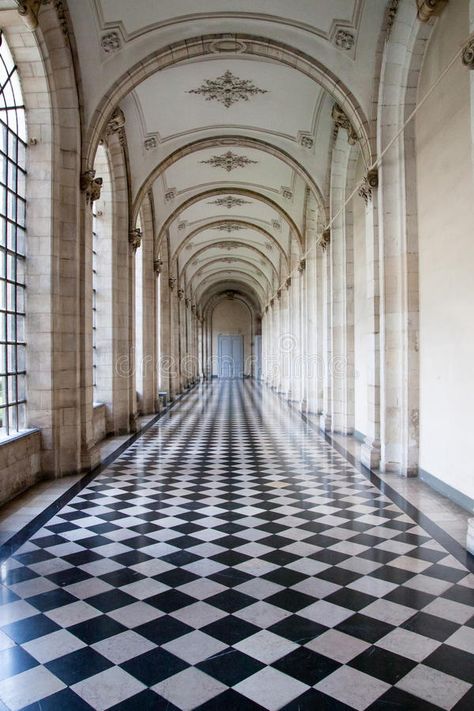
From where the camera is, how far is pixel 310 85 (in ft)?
38.7

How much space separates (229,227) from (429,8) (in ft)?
63.7

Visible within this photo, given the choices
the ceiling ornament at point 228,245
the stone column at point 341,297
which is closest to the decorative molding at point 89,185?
the stone column at point 341,297

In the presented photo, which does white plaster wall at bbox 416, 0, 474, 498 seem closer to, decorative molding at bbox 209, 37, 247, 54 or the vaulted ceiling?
the vaulted ceiling

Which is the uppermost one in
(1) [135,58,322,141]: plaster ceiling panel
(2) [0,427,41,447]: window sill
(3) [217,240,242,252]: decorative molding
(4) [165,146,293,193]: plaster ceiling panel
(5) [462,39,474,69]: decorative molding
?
(3) [217,240,242,252]: decorative molding

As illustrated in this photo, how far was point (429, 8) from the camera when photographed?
6812 millimetres

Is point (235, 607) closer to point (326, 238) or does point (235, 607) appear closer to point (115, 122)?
point (115, 122)

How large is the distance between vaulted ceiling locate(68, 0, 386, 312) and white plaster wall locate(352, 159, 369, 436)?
1756 millimetres

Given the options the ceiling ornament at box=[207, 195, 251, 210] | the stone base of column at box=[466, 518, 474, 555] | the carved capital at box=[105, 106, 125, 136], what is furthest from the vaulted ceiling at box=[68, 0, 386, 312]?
the stone base of column at box=[466, 518, 474, 555]

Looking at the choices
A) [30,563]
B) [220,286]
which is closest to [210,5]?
[30,563]

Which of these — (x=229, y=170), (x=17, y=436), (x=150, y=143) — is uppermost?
(x=229, y=170)

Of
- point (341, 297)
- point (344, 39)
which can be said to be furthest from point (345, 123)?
point (341, 297)

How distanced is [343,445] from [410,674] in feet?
27.7

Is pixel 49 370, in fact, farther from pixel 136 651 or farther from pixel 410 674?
pixel 410 674

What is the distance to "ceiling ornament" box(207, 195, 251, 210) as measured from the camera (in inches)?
857
